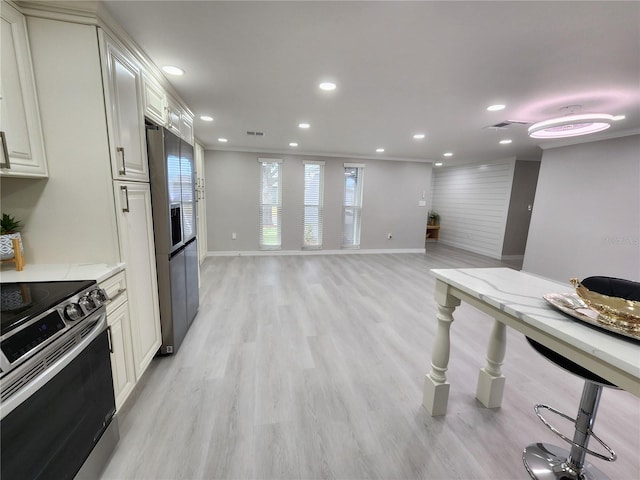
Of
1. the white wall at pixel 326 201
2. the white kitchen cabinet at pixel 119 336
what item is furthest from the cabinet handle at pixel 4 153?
the white wall at pixel 326 201

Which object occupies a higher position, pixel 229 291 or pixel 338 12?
pixel 338 12

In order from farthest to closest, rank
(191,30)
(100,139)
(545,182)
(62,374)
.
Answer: (545,182) < (191,30) < (100,139) < (62,374)

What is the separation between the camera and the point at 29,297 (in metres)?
1.09

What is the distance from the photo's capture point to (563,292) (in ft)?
4.42

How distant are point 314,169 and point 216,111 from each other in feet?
10.1

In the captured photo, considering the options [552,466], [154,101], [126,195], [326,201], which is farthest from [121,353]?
[326,201]

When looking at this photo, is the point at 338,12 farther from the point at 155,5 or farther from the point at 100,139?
the point at 100,139

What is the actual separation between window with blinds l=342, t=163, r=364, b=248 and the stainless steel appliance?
5.40 m

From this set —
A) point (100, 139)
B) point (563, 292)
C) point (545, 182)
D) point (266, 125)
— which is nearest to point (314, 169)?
point (266, 125)

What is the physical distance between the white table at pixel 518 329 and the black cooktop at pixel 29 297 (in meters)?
1.88

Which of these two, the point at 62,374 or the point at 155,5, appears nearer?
the point at 62,374

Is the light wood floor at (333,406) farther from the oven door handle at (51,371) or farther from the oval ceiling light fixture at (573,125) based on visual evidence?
the oval ceiling light fixture at (573,125)

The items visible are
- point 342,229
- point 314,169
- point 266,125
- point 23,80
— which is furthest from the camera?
point 342,229

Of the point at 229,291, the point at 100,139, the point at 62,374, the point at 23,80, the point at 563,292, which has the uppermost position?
the point at 23,80
